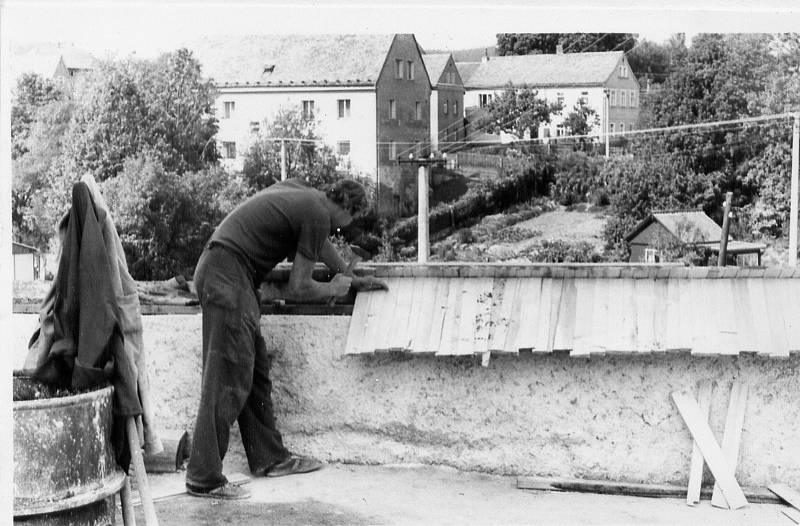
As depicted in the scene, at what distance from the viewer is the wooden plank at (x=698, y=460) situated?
162 inches

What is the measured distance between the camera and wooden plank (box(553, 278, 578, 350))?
167 inches

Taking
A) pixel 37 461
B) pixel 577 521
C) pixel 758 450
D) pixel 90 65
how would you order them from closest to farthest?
pixel 37 461
pixel 577 521
pixel 758 450
pixel 90 65

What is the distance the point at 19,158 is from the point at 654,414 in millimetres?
36397

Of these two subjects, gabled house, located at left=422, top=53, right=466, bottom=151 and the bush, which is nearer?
gabled house, located at left=422, top=53, right=466, bottom=151

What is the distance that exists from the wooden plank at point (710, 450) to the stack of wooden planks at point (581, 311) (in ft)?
0.85

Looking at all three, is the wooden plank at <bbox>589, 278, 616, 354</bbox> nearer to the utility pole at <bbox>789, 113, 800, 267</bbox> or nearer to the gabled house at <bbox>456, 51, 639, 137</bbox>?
the utility pole at <bbox>789, 113, 800, 267</bbox>

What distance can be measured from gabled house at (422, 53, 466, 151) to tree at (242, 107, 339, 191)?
4.03 m

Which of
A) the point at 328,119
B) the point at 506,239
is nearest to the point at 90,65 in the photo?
the point at 328,119

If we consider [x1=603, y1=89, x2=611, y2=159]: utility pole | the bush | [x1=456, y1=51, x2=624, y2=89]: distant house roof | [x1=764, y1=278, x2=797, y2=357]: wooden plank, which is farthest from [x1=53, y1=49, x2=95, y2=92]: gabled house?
[x1=764, y1=278, x2=797, y2=357]: wooden plank

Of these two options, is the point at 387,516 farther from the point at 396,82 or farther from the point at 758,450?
the point at 396,82

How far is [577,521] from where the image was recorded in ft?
12.5

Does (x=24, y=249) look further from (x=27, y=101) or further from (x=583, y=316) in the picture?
(x=583, y=316)

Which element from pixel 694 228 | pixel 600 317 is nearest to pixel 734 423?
pixel 600 317

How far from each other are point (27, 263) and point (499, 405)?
2660cm
